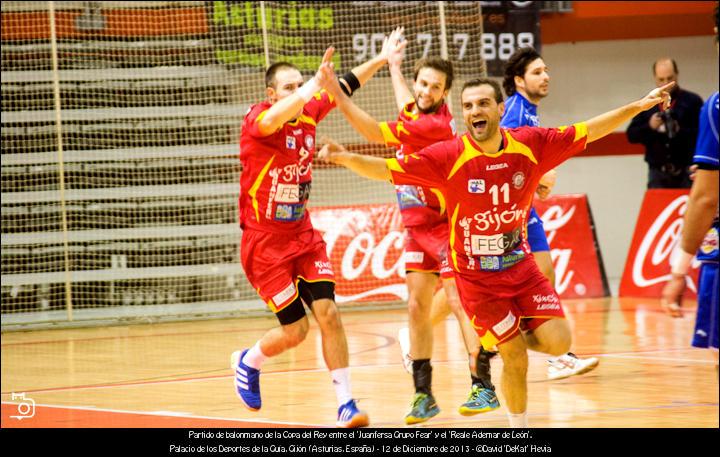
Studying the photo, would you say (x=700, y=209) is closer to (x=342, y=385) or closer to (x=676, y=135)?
(x=342, y=385)

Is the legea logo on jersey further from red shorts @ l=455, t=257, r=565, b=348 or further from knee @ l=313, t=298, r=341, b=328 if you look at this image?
knee @ l=313, t=298, r=341, b=328

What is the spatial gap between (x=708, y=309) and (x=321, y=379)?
4852mm

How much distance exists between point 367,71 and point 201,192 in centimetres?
777

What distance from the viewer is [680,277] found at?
→ 4.41m

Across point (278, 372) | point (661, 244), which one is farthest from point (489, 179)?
point (661, 244)

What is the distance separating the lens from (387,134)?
21.4ft

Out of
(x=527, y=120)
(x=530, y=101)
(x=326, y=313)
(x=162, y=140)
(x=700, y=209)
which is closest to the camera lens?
(x=700, y=209)

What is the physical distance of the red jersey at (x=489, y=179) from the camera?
5457 mm

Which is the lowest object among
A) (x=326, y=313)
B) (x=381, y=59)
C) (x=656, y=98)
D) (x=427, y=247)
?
(x=326, y=313)

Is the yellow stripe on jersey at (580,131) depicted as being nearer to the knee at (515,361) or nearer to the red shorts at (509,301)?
the red shorts at (509,301)

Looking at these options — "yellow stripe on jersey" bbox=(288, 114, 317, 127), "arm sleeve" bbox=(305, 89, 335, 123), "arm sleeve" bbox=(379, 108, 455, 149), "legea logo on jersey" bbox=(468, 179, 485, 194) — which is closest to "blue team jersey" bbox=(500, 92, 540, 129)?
"arm sleeve" bbox=(379, 108, 455, 149)

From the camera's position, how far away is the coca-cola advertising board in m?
13.7

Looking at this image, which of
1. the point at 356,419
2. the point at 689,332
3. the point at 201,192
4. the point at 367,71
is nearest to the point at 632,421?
the point at 356,419
